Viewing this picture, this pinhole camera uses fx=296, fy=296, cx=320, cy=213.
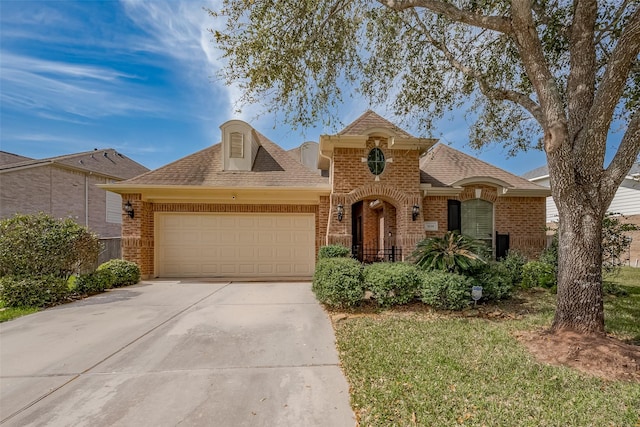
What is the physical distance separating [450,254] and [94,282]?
900 cm

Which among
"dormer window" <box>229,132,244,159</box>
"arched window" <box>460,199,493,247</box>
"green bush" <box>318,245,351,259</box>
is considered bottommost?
"green bush" <box>318,245,351,259</box>

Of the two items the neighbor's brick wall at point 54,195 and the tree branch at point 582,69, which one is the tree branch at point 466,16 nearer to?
the tree branch at point 582,69

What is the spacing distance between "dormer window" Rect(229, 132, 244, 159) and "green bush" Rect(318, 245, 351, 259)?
4800 mm

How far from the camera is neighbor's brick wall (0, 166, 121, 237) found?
1273cm

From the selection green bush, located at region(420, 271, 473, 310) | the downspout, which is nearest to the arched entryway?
green bush, located at region(420, 271, 473, 310)

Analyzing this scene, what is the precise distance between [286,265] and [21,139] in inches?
704

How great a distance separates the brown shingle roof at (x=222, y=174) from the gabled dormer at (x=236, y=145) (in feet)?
0.83

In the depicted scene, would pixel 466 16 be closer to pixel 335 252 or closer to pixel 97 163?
pixel 335 252

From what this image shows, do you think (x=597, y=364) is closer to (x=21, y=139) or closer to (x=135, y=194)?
(x=135, y=194)

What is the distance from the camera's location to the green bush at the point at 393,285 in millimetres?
5945

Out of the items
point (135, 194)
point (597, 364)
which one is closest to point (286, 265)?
point (135, 194)

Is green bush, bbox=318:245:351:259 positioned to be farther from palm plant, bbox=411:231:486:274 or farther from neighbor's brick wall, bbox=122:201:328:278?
palm plant, bbox=411:231:486:274

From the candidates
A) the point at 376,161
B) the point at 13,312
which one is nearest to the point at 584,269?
the point at 376,161

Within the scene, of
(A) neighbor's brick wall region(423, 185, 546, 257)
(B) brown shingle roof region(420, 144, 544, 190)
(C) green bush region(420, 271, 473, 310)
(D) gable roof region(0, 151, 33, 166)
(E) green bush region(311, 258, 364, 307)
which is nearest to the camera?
(C) green bush region(420, 271, 473, 310)
